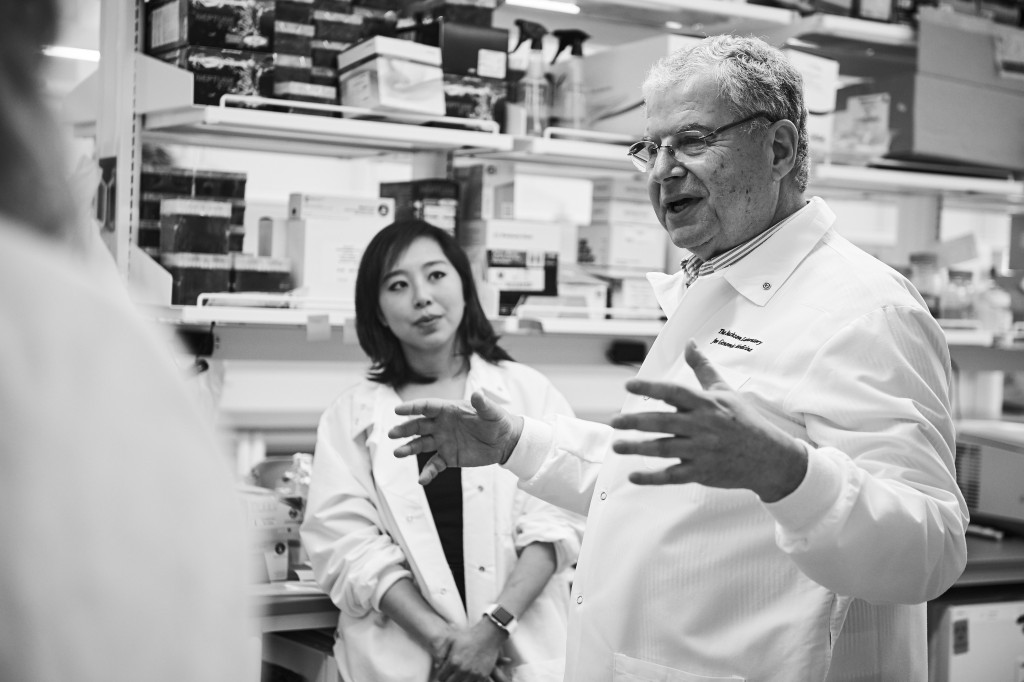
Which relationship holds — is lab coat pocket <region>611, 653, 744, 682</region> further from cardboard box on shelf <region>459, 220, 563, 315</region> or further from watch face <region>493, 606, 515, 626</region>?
cardboard box on shelf <region>459, 220, 563, 315</region>

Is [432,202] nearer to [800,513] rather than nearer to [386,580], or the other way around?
[386,580]

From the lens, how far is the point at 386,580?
242 centimetres

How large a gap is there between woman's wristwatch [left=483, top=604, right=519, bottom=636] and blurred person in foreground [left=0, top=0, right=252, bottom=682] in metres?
1.97

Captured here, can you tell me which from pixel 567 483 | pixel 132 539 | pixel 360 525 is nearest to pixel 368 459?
pixel 360 525

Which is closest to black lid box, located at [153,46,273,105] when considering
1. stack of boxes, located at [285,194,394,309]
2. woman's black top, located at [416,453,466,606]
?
stack of boxes, located at [285,194,394,309]

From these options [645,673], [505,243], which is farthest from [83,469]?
[505,243]

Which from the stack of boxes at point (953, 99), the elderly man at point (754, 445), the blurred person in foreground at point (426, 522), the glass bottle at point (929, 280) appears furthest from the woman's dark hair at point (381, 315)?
the glass bottle at point (929, 280)

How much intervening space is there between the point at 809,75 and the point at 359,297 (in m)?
1.51

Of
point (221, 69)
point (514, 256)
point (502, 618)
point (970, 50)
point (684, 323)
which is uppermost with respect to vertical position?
point (970, 50)

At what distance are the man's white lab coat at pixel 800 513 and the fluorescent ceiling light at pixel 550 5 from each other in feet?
5.90

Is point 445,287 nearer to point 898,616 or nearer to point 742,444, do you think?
point 898,616

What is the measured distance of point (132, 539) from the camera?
0.45 metres

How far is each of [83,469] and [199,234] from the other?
231 cm

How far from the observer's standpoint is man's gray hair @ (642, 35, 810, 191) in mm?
1635
